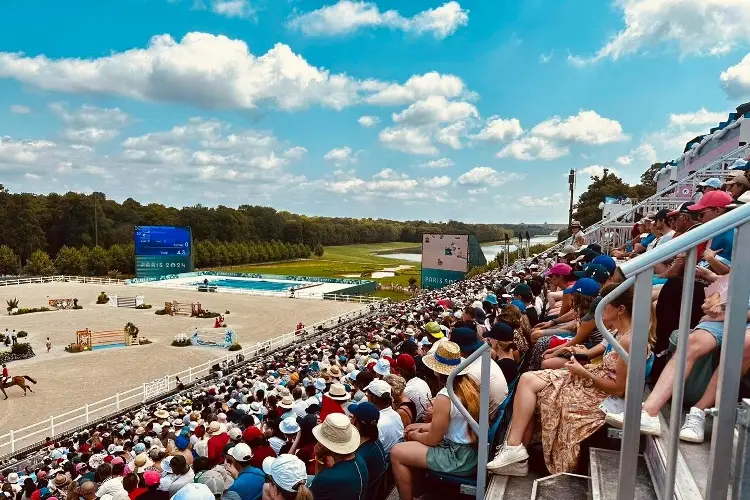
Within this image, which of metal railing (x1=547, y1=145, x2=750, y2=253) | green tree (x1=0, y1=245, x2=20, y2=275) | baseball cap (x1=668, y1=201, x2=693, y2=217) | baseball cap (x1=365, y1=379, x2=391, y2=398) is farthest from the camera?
green tree (x1=0, y1=245, x2=20, y2=275)

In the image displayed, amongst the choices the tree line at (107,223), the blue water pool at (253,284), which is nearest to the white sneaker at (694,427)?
the blue water pool at (253,284)

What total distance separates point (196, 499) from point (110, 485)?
2931 millimetres

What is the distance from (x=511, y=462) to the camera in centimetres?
330

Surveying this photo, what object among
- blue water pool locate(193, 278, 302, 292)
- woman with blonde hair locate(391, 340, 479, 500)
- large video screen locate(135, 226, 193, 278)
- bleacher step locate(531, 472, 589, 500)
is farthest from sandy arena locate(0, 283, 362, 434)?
bleacher step locate(531, 472, 589, 500)

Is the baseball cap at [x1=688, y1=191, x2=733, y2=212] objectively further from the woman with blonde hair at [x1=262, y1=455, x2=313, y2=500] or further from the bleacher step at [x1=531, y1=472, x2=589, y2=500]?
the woman with blonde hair at [x1=262, y1=455, x2=313, y2=500]

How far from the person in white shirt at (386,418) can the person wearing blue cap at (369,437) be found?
0.71ft

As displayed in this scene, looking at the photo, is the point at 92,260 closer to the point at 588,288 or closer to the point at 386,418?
the point at 386,418

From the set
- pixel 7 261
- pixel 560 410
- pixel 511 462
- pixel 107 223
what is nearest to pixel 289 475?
pixel 511 462

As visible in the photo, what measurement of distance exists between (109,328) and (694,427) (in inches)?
1263

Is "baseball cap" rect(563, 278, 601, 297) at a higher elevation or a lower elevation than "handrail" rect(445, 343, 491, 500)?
higher

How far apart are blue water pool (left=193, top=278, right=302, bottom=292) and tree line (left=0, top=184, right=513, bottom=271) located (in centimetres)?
2339

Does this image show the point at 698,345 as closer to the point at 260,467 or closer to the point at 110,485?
the point at 260,467

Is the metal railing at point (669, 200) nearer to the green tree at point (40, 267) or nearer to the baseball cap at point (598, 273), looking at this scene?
the baseball cap at point (598, 273)

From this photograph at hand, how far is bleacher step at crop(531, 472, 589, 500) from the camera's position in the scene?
117 inches
